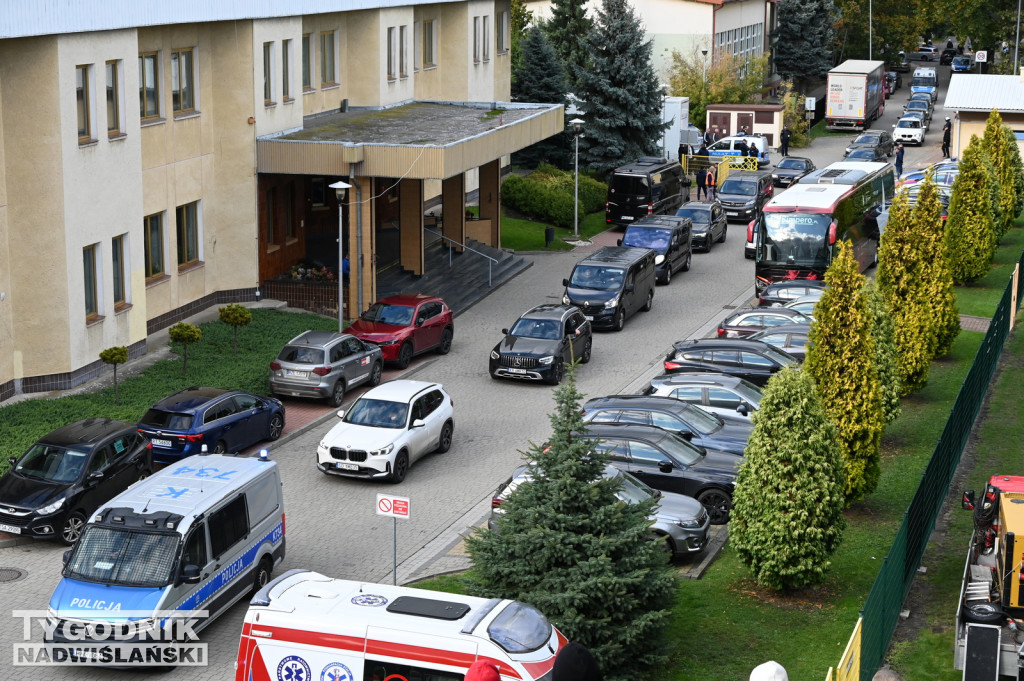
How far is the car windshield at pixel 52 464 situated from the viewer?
20203 millimetres

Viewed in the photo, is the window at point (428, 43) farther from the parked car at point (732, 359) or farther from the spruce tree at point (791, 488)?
the spruce tree at point (791, 488)

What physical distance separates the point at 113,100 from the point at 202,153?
182 inches

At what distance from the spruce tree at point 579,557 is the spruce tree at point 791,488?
235 cm

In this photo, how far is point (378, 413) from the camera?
24000 millimetres

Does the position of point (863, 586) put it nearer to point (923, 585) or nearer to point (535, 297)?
point (923, 585)

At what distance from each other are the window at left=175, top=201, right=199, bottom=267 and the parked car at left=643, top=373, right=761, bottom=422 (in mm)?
13362

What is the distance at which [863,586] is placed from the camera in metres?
17.9

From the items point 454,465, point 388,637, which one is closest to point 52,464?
point 454,465

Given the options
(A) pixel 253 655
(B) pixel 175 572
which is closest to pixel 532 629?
(A) pixel 253 655

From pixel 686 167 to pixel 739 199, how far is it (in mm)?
9108

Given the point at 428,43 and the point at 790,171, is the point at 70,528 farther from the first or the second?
the point at 790,171

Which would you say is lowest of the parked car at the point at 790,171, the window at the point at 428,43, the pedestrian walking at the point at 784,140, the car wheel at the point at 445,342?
the car wheel at the point at 445,342

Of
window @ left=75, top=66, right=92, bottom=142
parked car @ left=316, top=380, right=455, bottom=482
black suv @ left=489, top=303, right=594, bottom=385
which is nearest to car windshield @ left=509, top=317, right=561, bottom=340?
black suv @ left=489, top=303, right=594, bottom=385

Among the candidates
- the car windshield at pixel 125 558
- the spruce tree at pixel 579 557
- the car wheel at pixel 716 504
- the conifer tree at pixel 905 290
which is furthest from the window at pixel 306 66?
the spruce tree at pixel 579 557
